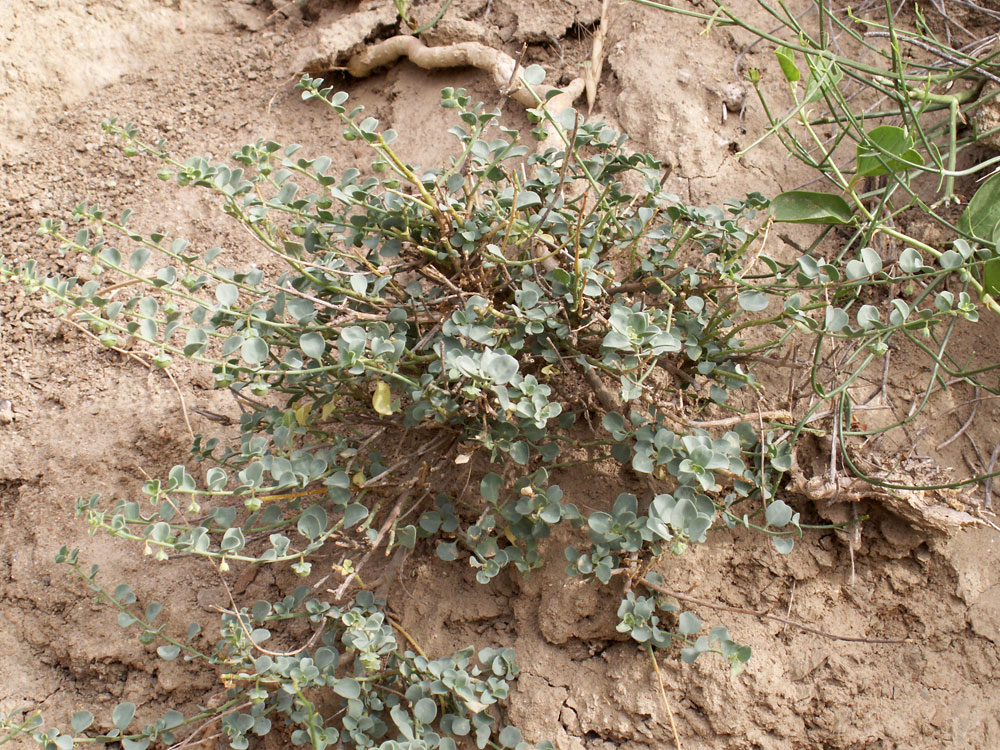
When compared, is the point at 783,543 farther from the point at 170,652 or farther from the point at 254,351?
the point at 170,652

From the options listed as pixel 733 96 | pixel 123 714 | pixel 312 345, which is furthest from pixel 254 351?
pixel 733 96

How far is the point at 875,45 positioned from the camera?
7.61ft

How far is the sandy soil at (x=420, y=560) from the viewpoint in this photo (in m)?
1.81

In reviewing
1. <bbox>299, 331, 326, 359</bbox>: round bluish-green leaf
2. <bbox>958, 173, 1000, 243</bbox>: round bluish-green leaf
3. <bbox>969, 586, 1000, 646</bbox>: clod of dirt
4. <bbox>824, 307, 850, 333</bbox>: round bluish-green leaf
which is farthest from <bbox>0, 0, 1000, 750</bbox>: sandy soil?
<bbox>299, 331, 326, 359</bbox>: round bluish-green leaf

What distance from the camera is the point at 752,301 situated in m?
1.65

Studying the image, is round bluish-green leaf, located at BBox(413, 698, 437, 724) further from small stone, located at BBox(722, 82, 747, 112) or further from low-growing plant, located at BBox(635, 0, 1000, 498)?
small stone, located at BBox(722, 82, 747, 112)

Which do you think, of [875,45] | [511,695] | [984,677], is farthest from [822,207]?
[511,695]

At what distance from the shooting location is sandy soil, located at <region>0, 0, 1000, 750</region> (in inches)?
71.3

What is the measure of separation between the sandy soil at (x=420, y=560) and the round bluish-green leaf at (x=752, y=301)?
21.2 inches

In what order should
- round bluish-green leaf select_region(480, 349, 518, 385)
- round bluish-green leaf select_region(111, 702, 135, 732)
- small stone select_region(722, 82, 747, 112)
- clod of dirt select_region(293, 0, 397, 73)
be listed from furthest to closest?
clod of dirt select_region(293, 0, 397, 73), small stone select_region(722, 82, 747, 112), round bluish-green leaf select_region(111, 702, 135, 732), round bluish-green leaf select_region(480, 349, 518, 385)

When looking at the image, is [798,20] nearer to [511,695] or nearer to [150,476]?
[511,695]

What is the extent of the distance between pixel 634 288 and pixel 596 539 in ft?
1.78

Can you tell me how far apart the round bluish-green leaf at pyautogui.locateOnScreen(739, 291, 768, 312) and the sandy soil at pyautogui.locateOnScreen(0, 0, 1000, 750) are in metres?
0.54

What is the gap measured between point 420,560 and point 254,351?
2.32ft
